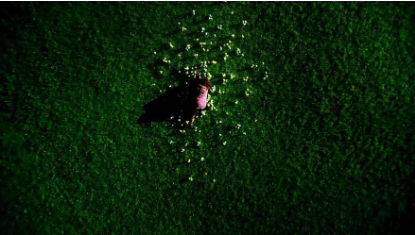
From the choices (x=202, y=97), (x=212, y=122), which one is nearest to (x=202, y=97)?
(x=202, y=97)

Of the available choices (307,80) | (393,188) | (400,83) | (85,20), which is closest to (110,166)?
(85,20)

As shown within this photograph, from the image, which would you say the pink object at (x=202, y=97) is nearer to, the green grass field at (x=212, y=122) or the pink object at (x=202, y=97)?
the pink object at (x=202, y=97)

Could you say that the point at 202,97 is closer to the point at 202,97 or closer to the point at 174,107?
the point at 202,97

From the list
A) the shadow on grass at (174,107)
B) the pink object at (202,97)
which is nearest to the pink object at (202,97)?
the pink object at (202,97)

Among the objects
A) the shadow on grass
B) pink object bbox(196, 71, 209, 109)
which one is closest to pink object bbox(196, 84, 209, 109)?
pink object bbox(196, 71, 209, 109)

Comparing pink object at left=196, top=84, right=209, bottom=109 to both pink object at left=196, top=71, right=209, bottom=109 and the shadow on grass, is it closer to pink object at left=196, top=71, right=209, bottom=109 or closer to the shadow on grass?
A: pink object at left=196, top=71, right=209, bottom=109

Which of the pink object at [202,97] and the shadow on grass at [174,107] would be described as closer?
the pink object at [202,97]
